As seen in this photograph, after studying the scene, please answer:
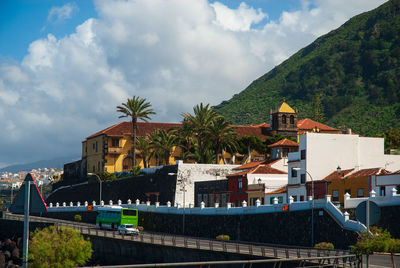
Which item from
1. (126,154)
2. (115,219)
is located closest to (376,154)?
(115,219)

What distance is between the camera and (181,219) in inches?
2997

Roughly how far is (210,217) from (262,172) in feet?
40.2

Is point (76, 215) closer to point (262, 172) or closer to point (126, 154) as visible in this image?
point (126, 154)

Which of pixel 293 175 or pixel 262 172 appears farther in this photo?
pixel 262 172

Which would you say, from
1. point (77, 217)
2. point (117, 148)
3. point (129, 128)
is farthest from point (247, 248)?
point (129, 128)

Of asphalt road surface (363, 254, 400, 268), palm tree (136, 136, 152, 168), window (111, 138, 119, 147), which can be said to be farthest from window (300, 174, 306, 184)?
window (111, 138, 119, 147)

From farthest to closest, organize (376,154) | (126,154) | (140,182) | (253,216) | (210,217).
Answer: (126,154)
(140,182)
(376,154)
(210,217)
(253,216)

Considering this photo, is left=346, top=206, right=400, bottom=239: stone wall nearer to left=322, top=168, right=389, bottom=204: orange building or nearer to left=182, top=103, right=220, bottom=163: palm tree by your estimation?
left=322, top=168, right=389, bottom=204: orange building

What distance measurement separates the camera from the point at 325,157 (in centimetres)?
7256

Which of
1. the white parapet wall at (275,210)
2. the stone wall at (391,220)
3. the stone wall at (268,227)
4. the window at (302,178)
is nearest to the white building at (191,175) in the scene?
the white parapet wall at (275,210)

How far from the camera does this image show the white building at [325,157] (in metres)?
72.1

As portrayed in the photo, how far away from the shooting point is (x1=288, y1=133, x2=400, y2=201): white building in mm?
72062

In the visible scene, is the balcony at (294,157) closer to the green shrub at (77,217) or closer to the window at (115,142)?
the green shrub at (77,217)

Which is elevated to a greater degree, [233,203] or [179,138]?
[179,138]
